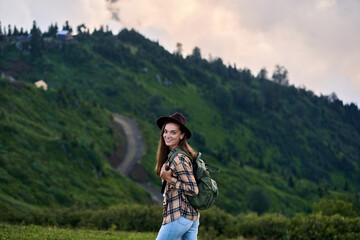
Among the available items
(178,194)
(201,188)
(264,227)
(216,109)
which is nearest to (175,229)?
(178,194)

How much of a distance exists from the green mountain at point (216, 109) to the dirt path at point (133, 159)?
3.17 m

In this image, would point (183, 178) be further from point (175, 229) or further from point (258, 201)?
point (258, 201)

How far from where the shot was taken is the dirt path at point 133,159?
2638 inches

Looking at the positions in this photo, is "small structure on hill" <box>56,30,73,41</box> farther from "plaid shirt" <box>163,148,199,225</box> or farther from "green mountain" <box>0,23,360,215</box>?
"plaid shirt" <box>163,148,199,225</box>

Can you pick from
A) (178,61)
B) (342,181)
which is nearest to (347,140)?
(342,181)

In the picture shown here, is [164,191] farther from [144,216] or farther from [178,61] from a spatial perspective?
[178,61]

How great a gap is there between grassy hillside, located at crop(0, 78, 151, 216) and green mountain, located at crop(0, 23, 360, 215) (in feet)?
78.7

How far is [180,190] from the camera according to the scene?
18.8ft

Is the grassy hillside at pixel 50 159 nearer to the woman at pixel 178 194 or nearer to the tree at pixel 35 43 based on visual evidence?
the woman at pixel 178 194

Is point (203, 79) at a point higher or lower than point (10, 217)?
higher

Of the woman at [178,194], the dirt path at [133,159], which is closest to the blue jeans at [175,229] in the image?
the woman at [178,194]

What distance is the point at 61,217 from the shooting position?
20797 mm

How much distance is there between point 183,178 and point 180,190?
223 mm

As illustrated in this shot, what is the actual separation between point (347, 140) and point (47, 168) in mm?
180299
